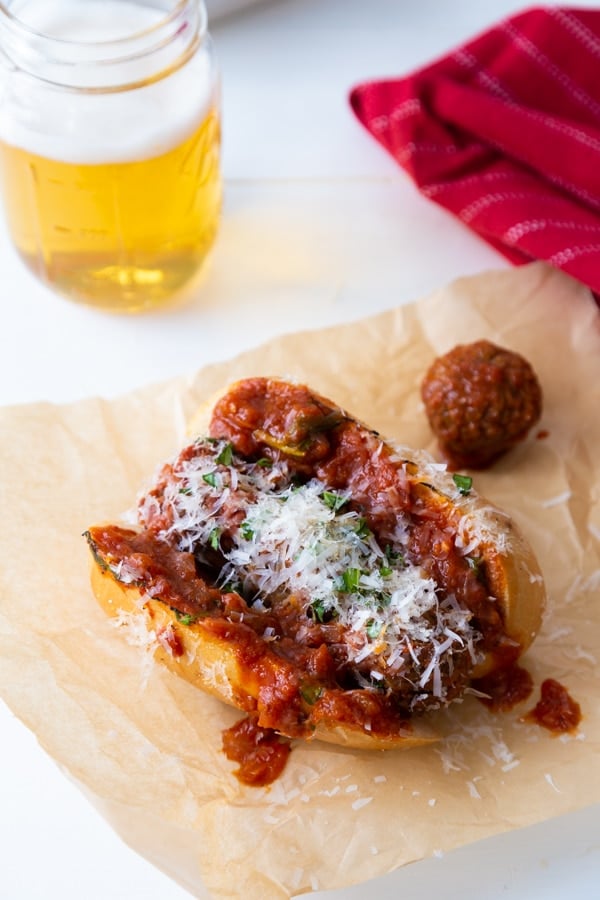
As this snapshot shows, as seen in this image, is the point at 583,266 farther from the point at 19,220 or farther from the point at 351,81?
the point at 19,220

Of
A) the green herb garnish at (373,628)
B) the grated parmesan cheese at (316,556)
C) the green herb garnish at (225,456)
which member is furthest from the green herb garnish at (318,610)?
the green herb garnish at (225,456)

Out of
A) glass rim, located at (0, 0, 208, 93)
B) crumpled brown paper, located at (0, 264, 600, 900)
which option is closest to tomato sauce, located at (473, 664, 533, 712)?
crumpled brown paper, located at (0, 264, 600, 900)

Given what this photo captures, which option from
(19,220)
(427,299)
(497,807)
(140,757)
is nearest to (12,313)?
(19,220)

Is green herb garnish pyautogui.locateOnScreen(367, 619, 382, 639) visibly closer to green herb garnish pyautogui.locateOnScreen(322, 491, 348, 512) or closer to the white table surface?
green herb garnish pyautogui.locateOnScreen(322, 491, 348, 512)

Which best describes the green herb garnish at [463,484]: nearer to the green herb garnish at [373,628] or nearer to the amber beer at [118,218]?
the green herb garnish at [373,628]

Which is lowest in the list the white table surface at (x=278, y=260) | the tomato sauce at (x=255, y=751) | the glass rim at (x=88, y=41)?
the tomato sauce at (x=255, y=751)
